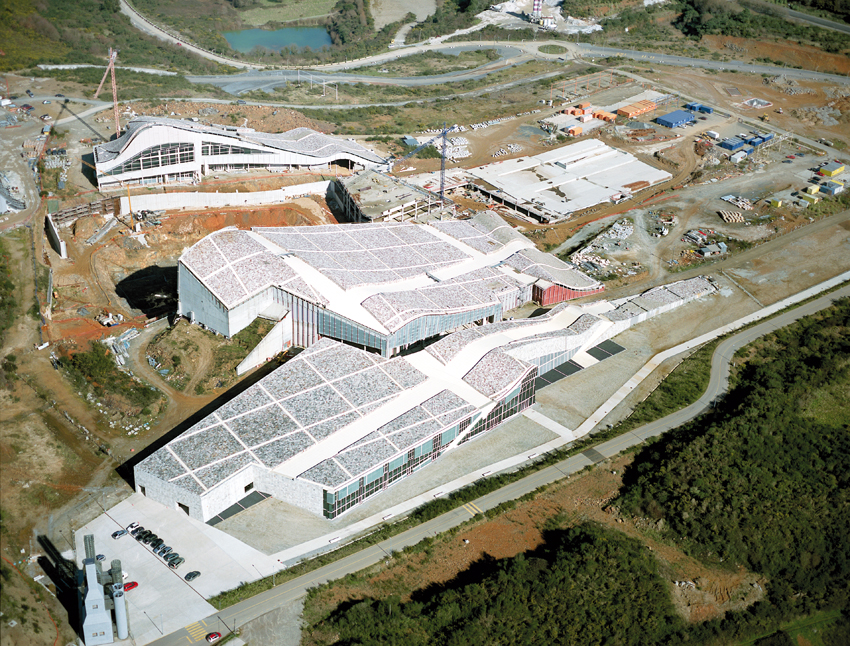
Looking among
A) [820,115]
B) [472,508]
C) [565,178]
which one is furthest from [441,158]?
[472,508]

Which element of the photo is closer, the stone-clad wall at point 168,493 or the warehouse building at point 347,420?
the stone-clad wall at point 168,493

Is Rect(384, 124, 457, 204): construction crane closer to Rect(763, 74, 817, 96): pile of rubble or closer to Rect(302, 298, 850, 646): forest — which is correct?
Rect(302, 298, 850, 646): forest

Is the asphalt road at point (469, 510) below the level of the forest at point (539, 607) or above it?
above

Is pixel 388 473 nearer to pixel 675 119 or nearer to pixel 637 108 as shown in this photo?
pixel 675 119

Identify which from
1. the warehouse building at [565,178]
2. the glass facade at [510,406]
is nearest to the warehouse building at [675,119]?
the warehouse building at [565,178]

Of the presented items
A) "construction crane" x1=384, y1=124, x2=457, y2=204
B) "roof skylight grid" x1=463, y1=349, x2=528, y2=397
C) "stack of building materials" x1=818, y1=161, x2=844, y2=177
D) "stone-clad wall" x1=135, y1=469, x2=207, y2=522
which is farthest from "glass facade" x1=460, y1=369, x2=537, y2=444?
"stack of building materials" x1=818, y1=161, x2=844, y2=177

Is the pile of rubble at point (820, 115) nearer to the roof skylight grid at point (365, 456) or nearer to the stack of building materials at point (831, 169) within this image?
the stack of building materials at point (831, 169)
